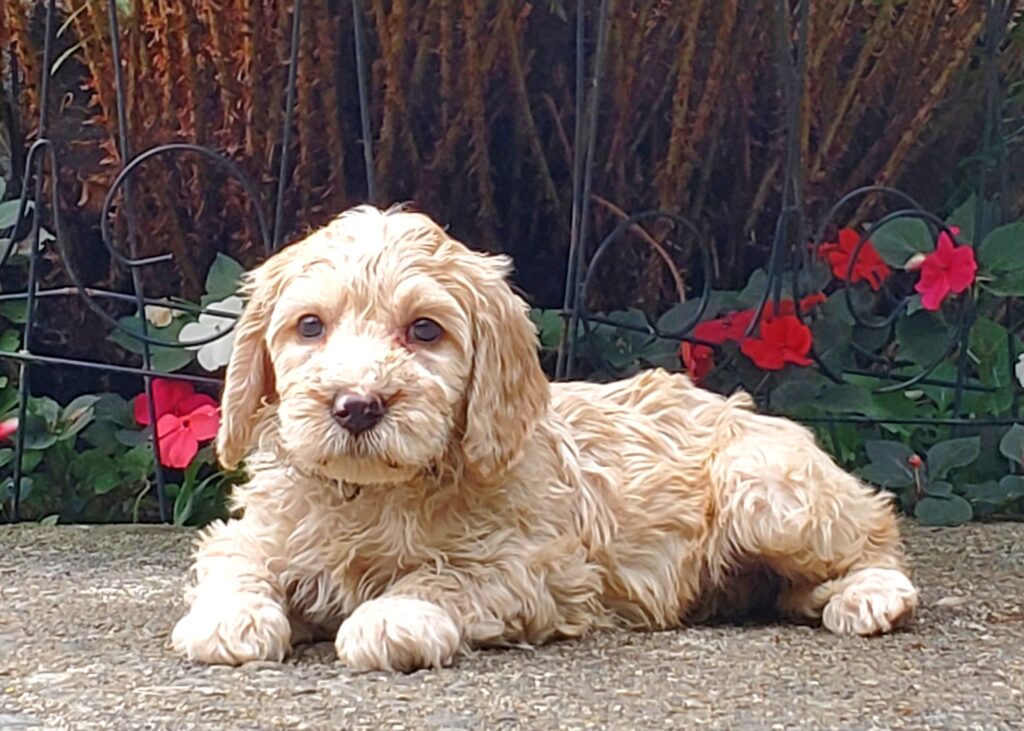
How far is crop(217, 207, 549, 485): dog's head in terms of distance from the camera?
3045mm

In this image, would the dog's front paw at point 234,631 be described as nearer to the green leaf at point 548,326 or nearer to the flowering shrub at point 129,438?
the flowering shrub at point 129,438

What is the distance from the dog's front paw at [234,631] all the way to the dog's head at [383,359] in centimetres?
29

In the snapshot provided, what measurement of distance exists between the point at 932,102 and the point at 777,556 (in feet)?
7.10

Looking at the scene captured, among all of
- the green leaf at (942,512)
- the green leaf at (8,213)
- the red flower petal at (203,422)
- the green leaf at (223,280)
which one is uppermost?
the green leaf at (8,213)

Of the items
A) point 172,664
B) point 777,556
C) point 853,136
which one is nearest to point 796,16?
point 853,136

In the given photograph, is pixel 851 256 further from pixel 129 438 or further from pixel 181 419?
pixel 129 438

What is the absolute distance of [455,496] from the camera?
338cm

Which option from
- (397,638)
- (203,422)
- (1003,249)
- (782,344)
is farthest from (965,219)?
(397,638)

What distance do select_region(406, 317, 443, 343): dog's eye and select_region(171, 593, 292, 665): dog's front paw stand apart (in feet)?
1.91

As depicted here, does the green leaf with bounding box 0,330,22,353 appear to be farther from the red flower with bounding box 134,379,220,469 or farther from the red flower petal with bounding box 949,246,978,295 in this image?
the red flower petal with bounding box 949,246,978,295

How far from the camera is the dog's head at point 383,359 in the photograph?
304cm

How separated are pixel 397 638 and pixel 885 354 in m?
2.74

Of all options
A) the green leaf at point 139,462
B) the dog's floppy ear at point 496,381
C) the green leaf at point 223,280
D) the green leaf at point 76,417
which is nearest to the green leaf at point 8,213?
the green leaf at point 76,417

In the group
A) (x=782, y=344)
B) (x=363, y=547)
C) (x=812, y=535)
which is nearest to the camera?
(x=363, y=547)
